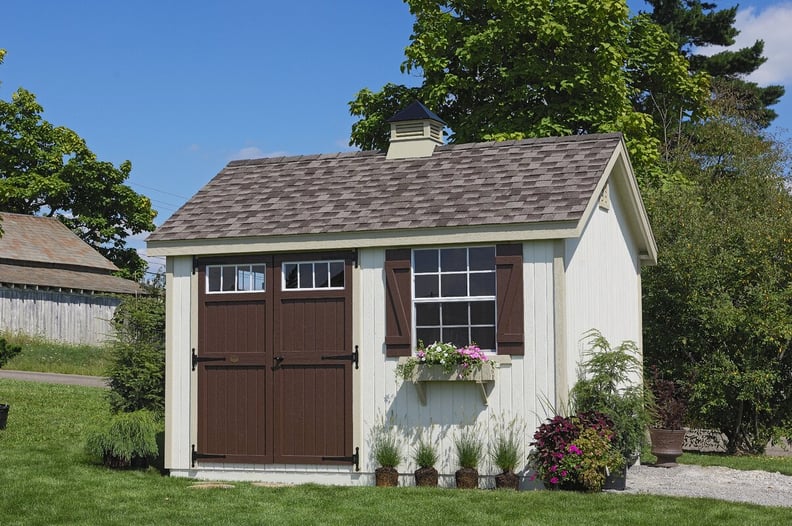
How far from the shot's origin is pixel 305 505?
10.8 metres

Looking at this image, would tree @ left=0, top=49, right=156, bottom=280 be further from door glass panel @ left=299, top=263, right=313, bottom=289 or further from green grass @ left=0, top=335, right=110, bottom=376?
door glass panel @ left=299, top=263, right=313, bottom=289

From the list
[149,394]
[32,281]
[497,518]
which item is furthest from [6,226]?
[497,518]

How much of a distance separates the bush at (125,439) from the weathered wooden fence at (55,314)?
19.3 m

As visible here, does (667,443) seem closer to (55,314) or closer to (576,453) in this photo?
(576,453)

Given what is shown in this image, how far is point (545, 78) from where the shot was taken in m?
23.6

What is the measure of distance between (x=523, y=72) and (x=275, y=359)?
1254cm

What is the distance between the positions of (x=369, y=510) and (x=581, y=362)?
11.3 feet

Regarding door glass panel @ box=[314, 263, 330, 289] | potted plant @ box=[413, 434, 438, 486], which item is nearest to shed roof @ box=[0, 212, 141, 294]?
door glass panel @ box=[314, 263, 330, 289]

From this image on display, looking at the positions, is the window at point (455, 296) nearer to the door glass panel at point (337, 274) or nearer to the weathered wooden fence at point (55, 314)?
the door glass panel at point (337, 274)

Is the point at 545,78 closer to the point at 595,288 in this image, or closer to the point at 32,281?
the point at 595,288

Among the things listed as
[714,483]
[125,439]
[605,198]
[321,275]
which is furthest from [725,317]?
[125,439]

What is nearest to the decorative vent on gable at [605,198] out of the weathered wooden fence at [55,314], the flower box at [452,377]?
the flower box at [452,377]

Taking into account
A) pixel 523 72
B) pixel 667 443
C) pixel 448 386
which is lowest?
pixel 667 443

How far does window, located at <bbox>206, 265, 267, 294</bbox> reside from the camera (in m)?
13.3
